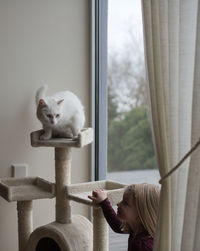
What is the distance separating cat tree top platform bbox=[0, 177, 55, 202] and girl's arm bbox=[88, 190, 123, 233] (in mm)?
386

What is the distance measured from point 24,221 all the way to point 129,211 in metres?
0.82

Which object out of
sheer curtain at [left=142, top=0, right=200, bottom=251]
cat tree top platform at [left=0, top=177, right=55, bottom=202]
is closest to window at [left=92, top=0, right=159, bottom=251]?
cat tree top platform at [left=0, top=177, right=55, bottom=202]

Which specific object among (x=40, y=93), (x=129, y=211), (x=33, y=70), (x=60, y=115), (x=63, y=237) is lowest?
(x=63, y=237)

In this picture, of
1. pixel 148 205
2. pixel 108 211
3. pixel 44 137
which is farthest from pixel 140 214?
pixel 44 137

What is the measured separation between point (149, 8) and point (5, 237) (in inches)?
65.3

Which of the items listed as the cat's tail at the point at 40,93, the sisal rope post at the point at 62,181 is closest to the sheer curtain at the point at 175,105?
the sisal rope post at the point at 62,181

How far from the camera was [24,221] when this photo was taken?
2133 millimetres

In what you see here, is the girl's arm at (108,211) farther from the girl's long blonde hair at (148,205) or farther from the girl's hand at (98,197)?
the girl's long blonde hair at (148,205)

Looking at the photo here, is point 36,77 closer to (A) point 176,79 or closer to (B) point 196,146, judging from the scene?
(A) point 176,79

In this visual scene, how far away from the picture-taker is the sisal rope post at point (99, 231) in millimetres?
1836

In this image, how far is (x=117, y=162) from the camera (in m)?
5.12

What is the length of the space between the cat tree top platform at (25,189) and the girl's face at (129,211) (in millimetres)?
601

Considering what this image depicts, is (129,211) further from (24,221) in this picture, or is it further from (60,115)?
(24,221)

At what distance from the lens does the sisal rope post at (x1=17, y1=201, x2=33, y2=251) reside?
6.95ft
